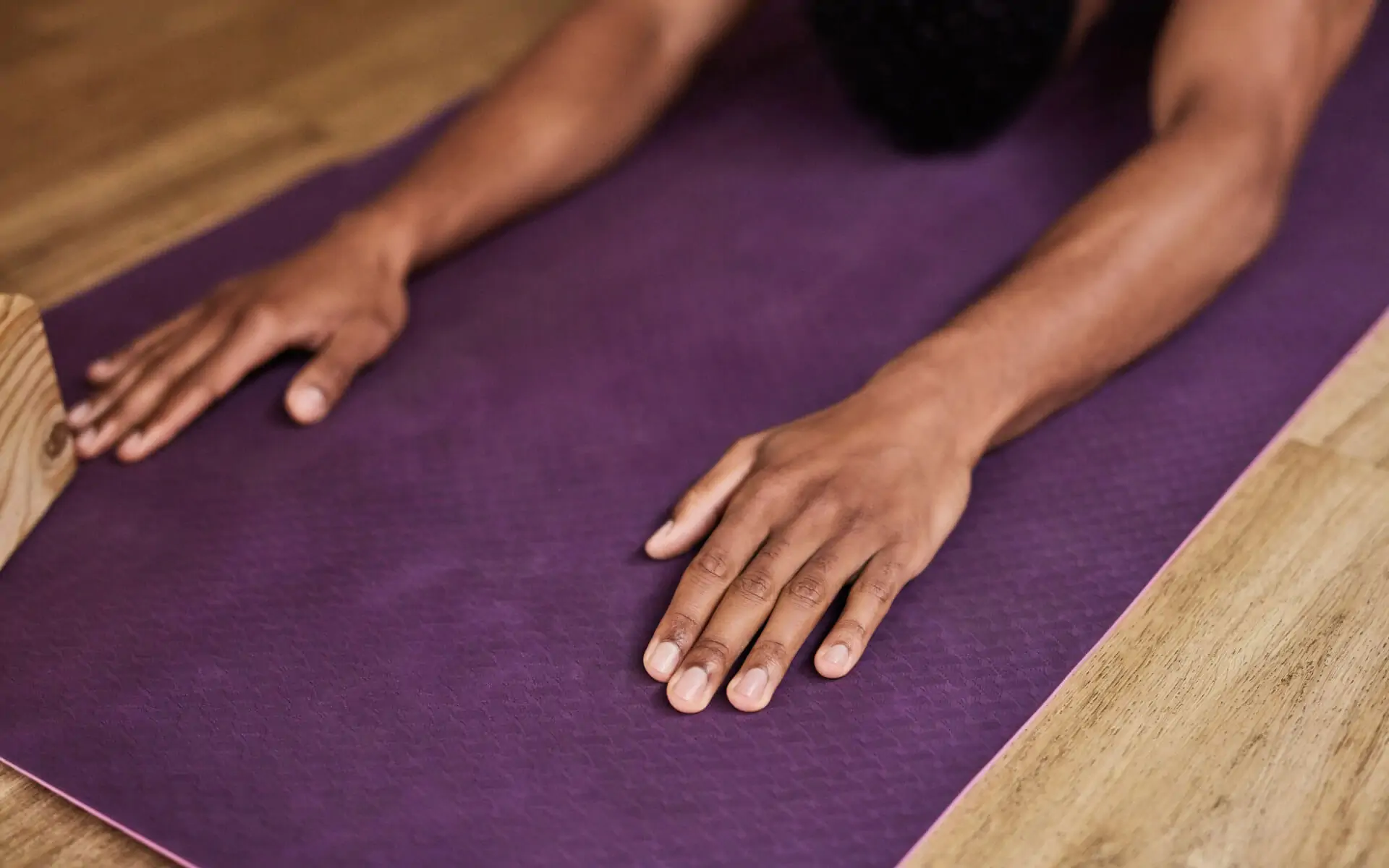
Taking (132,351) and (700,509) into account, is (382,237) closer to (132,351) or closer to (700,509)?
(132,351)

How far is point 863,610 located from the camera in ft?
2.89

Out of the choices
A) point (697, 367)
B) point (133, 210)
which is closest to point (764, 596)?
point (697, 367)

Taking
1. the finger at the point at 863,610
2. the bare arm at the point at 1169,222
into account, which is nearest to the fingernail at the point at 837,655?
the finger at the point at 863,610

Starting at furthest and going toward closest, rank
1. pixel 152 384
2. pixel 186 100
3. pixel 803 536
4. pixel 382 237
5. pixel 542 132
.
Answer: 1. pixel 186 100
2. pixel 542 132
3. pixel 382 237
4. pixel 152 384
5. pixel 803 536

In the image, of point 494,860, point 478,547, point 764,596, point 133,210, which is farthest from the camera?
point 133,210

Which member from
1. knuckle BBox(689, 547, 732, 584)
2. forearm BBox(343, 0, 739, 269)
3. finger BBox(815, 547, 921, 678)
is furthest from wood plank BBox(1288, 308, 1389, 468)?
forearm BBox(343, 0, 739, 269)

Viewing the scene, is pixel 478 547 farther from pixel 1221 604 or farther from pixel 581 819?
pixel 1221 604

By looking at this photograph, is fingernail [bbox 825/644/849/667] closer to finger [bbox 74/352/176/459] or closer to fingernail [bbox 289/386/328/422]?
fingernail [bbox 289/386/328/422]

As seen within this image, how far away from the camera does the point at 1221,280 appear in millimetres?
1171

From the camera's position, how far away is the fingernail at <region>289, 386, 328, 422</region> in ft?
3.65

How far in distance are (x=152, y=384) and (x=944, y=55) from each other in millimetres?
784

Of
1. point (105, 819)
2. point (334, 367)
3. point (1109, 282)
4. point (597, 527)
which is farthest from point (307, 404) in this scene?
point (1109, 282)

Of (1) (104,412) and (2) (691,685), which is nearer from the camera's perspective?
(2) (691,685)

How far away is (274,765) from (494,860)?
16 centimetres
